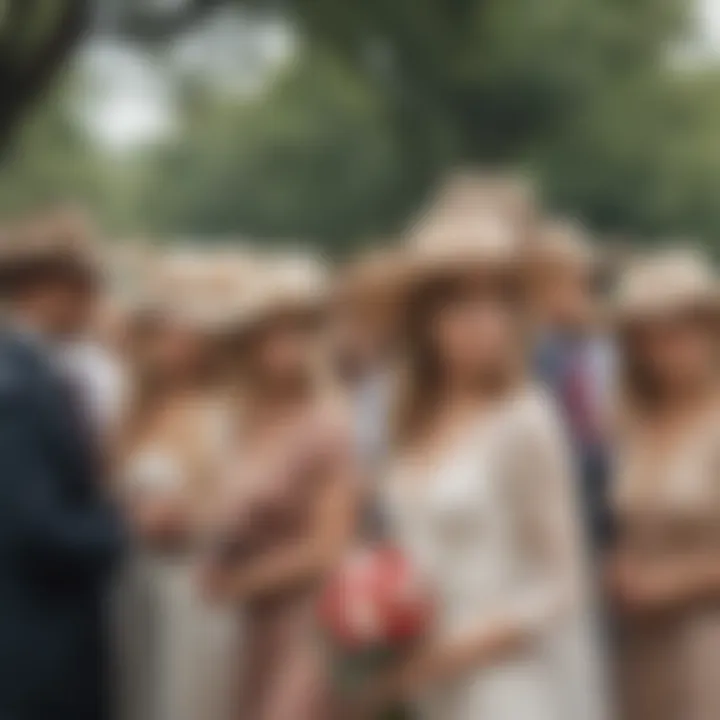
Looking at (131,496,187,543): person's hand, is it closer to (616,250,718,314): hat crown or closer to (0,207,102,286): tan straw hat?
(0,207,102,286): tan straw hat

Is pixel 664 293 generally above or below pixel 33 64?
below

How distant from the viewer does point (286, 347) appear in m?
2.55

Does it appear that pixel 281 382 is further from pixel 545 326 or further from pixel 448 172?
pixel 448 172

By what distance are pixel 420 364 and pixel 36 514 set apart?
1.82 feet

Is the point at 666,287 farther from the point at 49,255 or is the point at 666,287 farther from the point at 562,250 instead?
the point at 49,255

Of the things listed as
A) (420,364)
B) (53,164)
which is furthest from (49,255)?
(53,164)

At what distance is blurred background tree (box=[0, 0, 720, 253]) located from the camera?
3.71m

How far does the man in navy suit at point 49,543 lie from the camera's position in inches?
86.4

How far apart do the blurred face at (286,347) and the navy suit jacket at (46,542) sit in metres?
0.38

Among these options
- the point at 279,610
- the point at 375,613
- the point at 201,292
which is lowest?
the point at 375,613

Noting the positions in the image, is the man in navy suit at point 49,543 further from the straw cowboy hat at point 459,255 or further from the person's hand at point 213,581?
the straw cowboy hat at point 459,255

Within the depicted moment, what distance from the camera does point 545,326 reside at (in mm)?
2426

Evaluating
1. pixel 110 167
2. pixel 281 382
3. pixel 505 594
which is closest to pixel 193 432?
pixel 281 382

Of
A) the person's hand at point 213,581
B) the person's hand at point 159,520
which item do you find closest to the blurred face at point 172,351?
the person's hand at point 159,520
